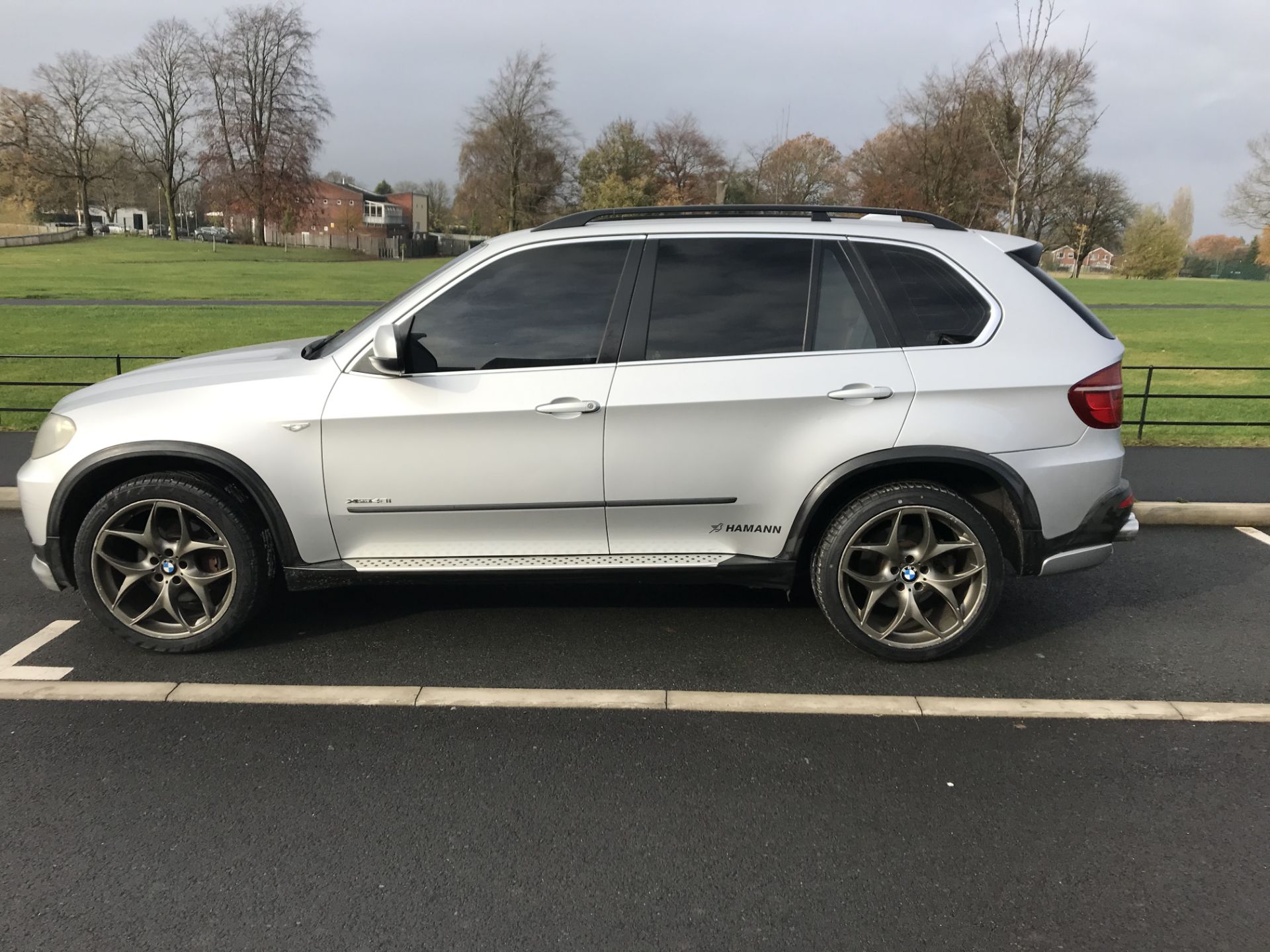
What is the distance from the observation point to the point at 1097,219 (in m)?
80.1

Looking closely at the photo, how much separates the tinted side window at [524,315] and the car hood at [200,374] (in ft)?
1.61

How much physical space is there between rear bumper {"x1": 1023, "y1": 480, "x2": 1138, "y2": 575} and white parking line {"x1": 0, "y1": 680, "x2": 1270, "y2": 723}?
0.58 metres

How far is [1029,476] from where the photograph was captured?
12.5 ft

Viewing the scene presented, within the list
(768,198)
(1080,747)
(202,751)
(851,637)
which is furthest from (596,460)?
(768,198)

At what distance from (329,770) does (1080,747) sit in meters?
2.67

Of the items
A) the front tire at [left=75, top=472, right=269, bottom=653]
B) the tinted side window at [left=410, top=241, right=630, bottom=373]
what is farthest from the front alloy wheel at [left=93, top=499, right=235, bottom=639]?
the tinted side window at [left=410, top=241, right=630, bottom=373]

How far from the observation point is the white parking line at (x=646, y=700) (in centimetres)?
355

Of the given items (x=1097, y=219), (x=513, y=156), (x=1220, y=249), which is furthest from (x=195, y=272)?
(x=1220, y=249)

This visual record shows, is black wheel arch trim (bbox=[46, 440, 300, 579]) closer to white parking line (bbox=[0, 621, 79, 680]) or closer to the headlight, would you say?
the headlight

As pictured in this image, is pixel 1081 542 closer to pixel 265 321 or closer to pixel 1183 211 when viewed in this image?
pixel 265 321

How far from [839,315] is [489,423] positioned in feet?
5.09

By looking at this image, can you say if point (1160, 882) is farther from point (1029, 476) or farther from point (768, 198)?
point (768, 198)

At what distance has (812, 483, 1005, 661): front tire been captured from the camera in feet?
12.6

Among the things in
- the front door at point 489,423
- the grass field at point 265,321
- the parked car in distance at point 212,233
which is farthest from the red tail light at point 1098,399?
the parked car in distance at point 212,233
